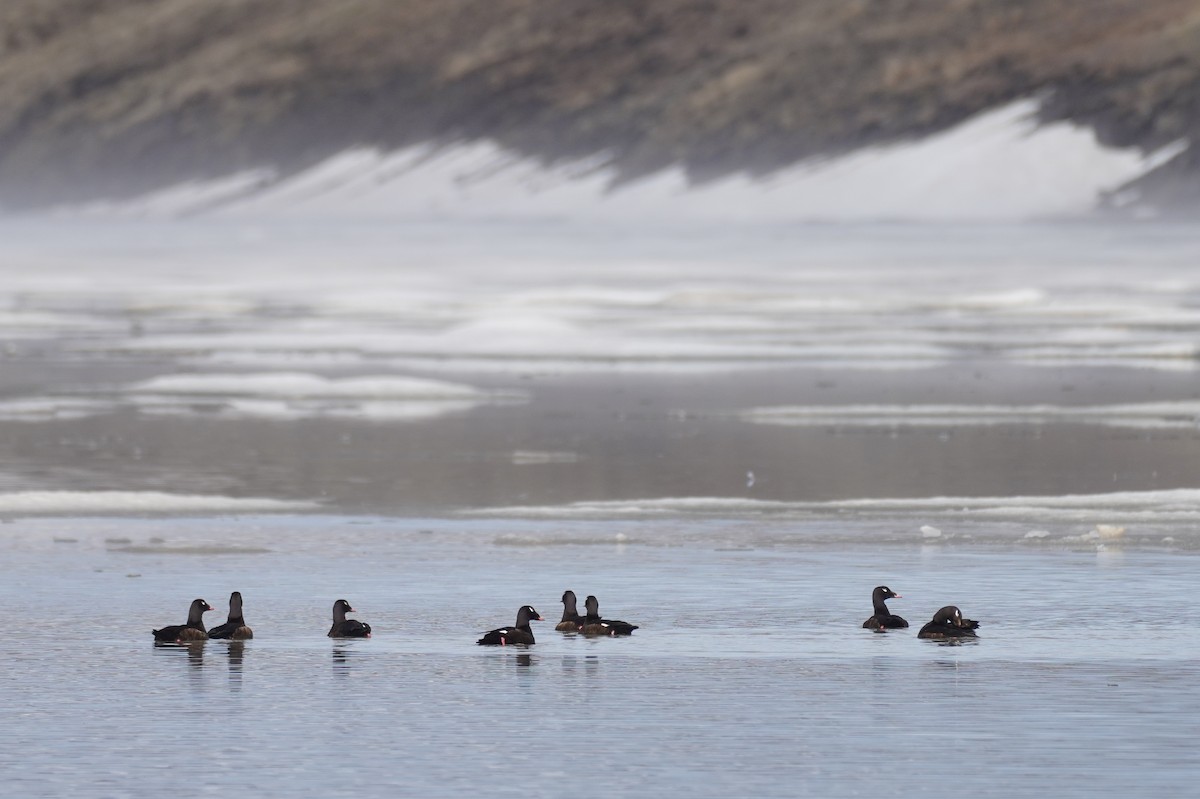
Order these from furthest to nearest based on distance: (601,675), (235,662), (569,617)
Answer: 1. (569,617)
2. (235,662)
3. (601,675)

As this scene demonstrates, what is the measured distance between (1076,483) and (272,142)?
140254 millimetres

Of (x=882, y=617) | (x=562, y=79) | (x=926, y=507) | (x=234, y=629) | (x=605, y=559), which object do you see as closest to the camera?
(x=234, y=629)

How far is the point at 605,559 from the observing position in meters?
13.0

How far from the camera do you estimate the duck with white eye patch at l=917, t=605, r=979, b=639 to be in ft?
33.7

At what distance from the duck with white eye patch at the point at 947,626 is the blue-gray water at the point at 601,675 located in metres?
0.06

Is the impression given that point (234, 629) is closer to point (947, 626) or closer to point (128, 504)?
point (947, 626)

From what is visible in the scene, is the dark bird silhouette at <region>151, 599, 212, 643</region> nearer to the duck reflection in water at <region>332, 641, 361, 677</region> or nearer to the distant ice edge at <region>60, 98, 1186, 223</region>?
the duck reflection in water at <region>332, 641, 361, 677</region>

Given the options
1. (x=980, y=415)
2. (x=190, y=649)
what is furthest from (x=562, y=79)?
(x=190, y=649)

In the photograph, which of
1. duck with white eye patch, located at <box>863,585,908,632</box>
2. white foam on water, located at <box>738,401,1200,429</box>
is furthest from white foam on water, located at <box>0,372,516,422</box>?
duck with white eye patch, located at <box>863,585,908,632</box>

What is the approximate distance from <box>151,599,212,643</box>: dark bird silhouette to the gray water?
0.07 meters

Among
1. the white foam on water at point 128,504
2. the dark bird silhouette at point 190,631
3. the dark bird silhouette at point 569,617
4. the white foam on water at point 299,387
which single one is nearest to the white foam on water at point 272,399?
the white foam on water at point 299,387

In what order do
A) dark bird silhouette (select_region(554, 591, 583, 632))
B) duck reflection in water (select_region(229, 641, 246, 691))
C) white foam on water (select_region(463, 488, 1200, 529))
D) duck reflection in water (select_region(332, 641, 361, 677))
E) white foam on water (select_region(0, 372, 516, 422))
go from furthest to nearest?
white foam on water (select_region(0, 372, 516, 422)) → white foam on water (select_region(463, 488, 1200, 529)) → dark bird silhouette (select_region(554, 591, 583, 632)) → duck reflection in water (select_region(332, 641, 361, 677)) → duck reflection in water (select_region(229, 641, 246, 691))

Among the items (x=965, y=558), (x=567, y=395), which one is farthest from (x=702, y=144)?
(x=965, y=558)

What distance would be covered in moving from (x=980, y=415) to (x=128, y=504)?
332 inches
